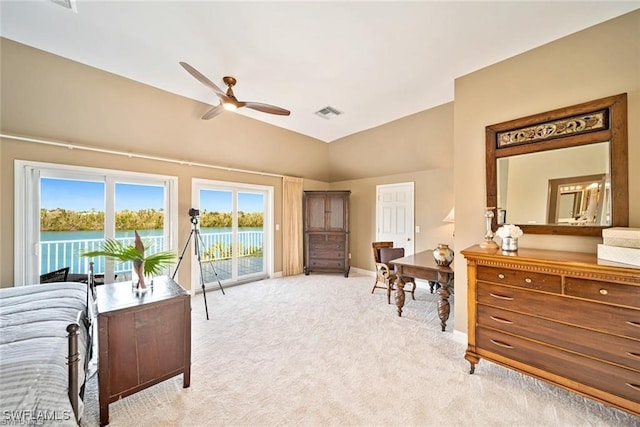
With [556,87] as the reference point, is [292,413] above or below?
below

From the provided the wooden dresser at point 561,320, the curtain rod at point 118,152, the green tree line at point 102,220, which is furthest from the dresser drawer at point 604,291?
the green tree line at point 102,220

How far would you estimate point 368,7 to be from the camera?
5.98ft

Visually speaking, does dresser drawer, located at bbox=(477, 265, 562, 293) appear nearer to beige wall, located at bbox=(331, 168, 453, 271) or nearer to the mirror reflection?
the mirror reflection

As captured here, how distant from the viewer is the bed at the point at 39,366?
108 cm

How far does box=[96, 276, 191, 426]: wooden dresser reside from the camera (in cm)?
154

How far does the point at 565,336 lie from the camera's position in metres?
1.65

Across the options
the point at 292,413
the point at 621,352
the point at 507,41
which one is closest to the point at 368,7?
the point at 507,41

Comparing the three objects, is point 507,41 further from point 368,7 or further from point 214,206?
point 214,206

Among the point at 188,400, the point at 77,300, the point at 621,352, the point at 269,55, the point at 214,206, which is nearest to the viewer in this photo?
the point at 621,352

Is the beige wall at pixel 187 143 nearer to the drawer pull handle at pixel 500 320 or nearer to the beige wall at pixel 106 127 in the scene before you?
the beige wall at pixel 106 127

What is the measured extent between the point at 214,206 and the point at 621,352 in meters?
5.03

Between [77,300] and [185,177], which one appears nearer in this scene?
[77,300]

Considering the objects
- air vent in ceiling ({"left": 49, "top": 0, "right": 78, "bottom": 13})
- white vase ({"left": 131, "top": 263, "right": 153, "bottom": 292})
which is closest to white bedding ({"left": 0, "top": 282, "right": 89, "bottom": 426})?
white vase ({"left": 131, "top": 263, "right": 153, "bottom": 292})

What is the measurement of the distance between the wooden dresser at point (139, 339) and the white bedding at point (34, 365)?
0.18 meters
